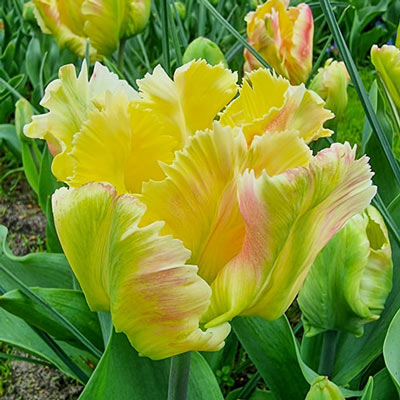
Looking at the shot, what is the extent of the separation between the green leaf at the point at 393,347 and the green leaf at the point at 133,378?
16cm

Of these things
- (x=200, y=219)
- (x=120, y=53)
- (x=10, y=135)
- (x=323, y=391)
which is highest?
(x=200, y=219)

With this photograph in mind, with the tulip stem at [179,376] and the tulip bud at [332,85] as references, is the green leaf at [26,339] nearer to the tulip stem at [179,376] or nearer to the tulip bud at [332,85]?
the tulip stem at [179,376]

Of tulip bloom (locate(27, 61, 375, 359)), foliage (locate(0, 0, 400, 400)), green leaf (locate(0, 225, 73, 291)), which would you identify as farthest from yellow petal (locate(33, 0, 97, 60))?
tulip bloom (locate(27, 61, 375, 359))

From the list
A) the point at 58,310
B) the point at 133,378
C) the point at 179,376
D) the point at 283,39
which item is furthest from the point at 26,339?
the point at 283,39

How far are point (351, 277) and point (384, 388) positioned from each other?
0.16m

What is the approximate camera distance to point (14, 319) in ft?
2.61

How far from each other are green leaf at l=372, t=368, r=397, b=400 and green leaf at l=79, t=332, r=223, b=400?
0.61ft

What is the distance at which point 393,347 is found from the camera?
2.04 feet

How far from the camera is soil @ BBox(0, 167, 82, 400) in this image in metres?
1.10

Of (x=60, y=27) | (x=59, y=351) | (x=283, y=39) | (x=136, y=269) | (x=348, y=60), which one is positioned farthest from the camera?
(x=60, y=27)

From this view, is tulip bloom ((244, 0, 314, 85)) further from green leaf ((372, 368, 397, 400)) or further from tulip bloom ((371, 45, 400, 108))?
green leaf ((372, 368, 397, 400))

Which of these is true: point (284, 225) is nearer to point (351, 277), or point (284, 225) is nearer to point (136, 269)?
point (136, 269)

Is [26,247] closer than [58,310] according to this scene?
No

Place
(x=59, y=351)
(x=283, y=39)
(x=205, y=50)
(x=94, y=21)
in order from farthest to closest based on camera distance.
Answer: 1. (x=94, y=21)
2. (x=283, y=39)
3. (x=205, y=50)
4. (x=59, y=351)
